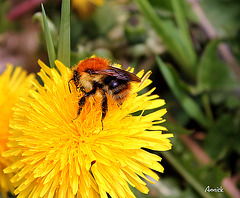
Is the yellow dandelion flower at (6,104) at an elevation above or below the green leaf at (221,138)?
above

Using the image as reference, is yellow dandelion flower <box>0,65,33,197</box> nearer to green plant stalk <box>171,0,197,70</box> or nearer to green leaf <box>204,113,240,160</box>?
green plant stalk <box>171,0,197,70</box>

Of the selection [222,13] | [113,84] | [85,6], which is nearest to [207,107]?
[222,13]

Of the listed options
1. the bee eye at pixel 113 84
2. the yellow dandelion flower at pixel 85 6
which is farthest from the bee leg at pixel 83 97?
the yellow dandelion flower at pixel 85 6

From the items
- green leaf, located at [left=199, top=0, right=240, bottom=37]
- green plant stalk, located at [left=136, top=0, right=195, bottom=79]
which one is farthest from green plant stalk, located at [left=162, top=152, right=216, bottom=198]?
green leaf, located at [left=199, top=0, right=240, bottom=37]

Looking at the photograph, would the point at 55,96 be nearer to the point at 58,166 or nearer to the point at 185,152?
the point at 58,166

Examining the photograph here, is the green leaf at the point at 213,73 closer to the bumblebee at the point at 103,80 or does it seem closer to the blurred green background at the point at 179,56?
the blurred green background at the point at 179,56

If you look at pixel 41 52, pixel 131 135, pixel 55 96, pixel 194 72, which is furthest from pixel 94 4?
pixel 131 135
